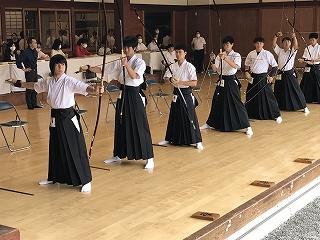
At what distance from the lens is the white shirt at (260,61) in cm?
820

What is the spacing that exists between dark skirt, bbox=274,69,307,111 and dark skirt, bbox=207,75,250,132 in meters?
2.09

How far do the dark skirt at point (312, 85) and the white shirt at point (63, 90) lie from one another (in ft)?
21.4

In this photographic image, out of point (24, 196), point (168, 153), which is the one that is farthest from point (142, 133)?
point (24, 196)

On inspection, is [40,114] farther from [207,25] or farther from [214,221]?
[207,25]

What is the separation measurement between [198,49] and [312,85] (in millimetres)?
7058

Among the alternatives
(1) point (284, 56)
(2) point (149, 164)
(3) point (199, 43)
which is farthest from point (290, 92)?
(3) point (199, 43)

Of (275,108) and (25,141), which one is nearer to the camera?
(25,141)

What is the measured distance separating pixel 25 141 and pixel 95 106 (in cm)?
324

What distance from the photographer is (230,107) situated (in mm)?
7676

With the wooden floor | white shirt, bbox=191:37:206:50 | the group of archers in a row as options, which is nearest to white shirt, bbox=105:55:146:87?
the group of archers in a row

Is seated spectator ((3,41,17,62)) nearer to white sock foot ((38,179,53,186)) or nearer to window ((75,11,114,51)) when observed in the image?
window ((75,11,114,51))

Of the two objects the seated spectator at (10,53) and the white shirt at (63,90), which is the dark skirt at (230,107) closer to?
the white shirt at (63,90)

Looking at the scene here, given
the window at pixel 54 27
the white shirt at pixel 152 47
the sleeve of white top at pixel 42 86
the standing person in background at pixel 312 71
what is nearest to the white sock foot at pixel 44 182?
the sleeve of white top at pixel 42 86

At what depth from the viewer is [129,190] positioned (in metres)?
4.99
